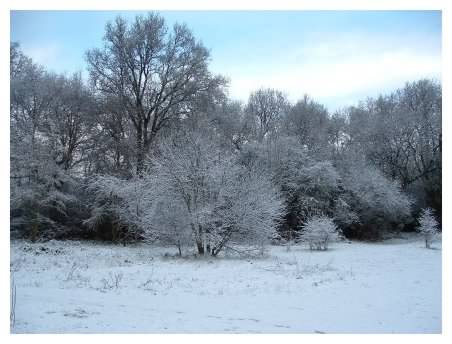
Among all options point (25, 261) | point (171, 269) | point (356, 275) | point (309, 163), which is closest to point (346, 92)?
point (356, 275)

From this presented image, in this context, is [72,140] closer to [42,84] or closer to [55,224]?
[42,84]

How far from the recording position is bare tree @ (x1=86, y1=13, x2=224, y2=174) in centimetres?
1758

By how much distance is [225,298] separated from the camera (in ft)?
21.1

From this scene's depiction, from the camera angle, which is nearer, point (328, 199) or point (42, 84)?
point (42, 84)

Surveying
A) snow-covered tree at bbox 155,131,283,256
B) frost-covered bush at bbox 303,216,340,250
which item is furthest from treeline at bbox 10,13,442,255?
frost-covered bush at bbox 303,216,340,250

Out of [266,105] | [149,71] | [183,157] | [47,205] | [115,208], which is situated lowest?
[115,208]

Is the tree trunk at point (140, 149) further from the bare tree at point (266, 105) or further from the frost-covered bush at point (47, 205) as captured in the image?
the bare tree at point (266, 105)

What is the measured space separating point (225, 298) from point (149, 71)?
14319mm

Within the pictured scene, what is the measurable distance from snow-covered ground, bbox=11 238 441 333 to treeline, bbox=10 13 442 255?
8.90 ft

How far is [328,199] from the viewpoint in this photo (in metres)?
21.0

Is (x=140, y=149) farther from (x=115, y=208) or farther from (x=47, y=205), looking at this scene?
(x=47, y=205)

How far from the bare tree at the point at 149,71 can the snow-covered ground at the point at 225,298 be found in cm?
921

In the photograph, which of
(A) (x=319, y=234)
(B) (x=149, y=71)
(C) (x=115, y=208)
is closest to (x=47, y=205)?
(C) (x=115, y=208)
